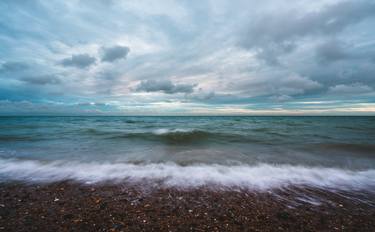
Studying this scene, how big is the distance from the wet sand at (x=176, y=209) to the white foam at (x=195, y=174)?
49cm

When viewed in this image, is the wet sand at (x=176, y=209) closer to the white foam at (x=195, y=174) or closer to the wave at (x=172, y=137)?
the white foam at (x=195, y=174)

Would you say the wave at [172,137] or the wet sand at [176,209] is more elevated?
the wet sand at [176,209]

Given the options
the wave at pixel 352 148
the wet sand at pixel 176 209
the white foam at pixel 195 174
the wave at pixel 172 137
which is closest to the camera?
the wet sand at pixel 176 209

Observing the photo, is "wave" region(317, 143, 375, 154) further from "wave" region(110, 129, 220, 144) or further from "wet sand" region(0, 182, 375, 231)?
"wave" region(110, 129, 220, 144)

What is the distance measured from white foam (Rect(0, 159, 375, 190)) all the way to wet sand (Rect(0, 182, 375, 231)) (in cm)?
49

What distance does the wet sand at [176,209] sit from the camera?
9.16ft

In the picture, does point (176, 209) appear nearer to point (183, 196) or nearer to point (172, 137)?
point (183, 196)

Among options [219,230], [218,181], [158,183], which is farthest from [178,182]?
[219,230]

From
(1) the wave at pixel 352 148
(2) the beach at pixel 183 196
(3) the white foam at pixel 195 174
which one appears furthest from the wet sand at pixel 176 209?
(1) the wave at pixel 352 148

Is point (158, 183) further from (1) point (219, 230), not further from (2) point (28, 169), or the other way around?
(2) point (28, 169)

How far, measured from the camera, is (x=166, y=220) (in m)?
2.93

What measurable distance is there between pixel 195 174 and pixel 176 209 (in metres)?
2.08

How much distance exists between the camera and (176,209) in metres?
3.28

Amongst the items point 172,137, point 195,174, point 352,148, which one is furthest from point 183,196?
point 352,148
